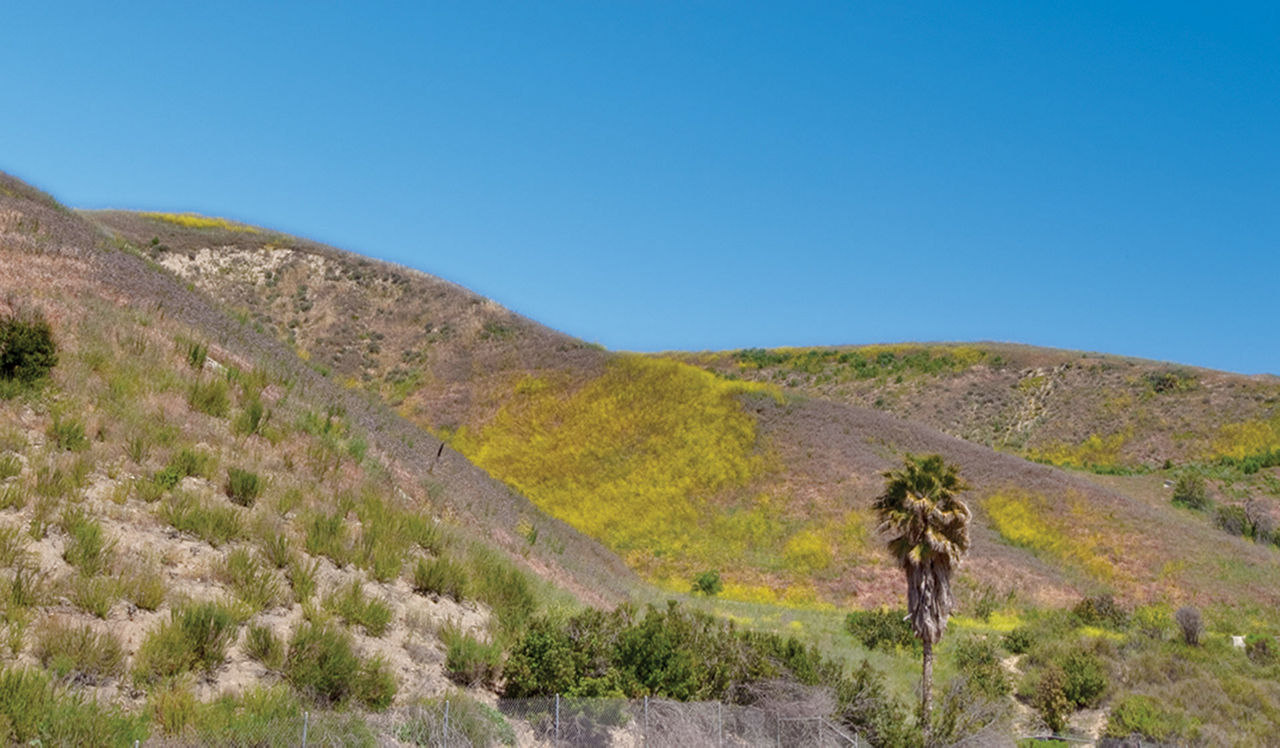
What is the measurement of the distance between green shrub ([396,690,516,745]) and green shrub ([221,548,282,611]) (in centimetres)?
273

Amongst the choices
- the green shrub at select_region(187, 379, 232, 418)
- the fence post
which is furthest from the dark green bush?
the fence post

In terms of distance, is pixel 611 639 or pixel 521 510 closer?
pixel 611 639

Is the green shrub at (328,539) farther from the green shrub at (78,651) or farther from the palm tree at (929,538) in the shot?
the palm tree at (929,538)

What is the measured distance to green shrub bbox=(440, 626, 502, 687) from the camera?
14.4m

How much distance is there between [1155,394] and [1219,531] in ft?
95.3

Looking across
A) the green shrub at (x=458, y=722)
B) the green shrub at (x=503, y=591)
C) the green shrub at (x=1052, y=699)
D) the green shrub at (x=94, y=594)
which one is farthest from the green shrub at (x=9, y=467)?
the green shrub at (x=1052, y=699)

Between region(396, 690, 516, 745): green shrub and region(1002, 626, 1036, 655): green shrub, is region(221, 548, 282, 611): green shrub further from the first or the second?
region(1002, 626, 1036, 655): green shrub

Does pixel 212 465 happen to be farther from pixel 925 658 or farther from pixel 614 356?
pixel 614 356

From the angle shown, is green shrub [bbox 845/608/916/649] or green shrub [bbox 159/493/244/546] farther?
green shrub [bbox 845/608/916/649]

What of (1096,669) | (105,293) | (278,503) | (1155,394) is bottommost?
(1096,669)

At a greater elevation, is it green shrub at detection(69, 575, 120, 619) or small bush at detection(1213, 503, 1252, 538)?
small bush at detection(1213, 503, 1252, 538)

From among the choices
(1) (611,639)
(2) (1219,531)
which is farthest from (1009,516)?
(1) (611,639)

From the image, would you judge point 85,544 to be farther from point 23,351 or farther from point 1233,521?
point 1233,521

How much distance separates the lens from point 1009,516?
47094 millimetres
